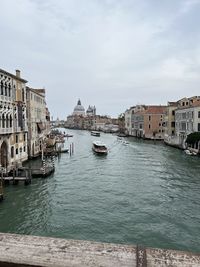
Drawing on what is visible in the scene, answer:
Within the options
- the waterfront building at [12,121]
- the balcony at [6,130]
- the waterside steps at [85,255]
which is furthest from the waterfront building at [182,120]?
the waterside steps at [85,255]

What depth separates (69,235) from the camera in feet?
38.0

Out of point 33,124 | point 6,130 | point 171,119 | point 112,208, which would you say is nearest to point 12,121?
point 6,130

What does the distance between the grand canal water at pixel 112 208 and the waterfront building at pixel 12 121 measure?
4.73m

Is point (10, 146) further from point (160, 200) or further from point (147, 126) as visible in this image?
point (147, 126)

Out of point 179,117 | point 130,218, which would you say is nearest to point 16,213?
point 130,218

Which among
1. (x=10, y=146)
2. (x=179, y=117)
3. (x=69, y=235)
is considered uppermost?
(x=179, y=117)

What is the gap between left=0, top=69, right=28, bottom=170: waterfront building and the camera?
23.5m

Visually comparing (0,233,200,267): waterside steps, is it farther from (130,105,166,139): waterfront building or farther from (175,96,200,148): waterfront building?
(130,105,166,139): waterfront building

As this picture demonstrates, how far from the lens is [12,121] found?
84.5 ft

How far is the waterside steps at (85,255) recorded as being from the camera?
2.00 metres

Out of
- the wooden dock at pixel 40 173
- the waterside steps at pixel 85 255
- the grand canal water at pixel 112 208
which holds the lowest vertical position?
the grand canal water at pixel 112 208

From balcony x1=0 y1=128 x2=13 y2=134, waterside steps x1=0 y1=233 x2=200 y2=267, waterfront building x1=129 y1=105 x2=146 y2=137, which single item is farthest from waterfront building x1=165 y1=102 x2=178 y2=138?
waterside steps x1=0 y1=233 x2=200 y2=267

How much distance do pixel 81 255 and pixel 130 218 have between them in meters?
11.8

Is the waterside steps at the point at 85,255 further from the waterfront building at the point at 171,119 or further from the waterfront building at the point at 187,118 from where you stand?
the waterfront building at the point at 171,119
